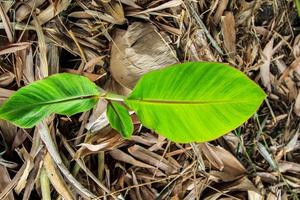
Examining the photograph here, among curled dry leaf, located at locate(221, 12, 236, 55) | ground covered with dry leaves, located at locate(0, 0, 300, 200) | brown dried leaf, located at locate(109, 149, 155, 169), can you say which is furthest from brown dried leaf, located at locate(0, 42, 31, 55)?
curled dry leaf, located at locate(221, 12, 236, 55)

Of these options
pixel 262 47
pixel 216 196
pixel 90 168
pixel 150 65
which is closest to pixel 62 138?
pixel 90 168

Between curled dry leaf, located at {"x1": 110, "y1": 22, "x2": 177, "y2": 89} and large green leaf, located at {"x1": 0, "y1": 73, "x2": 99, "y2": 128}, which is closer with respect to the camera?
large green leaf, located at {"x1": 0, "y1": 73, "x2": 99, "y2": 128}

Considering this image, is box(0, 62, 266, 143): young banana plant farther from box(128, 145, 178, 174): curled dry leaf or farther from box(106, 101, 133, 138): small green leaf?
box(128, 145, 178, 174): curled dry leaf

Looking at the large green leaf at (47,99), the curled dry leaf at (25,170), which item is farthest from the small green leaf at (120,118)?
the curled dry leaf at (25,170)

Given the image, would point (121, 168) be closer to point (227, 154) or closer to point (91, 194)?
point (91, 194)

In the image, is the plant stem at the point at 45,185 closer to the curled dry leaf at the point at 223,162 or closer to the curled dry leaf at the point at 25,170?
the curled dry leaf at the point at 25,170
